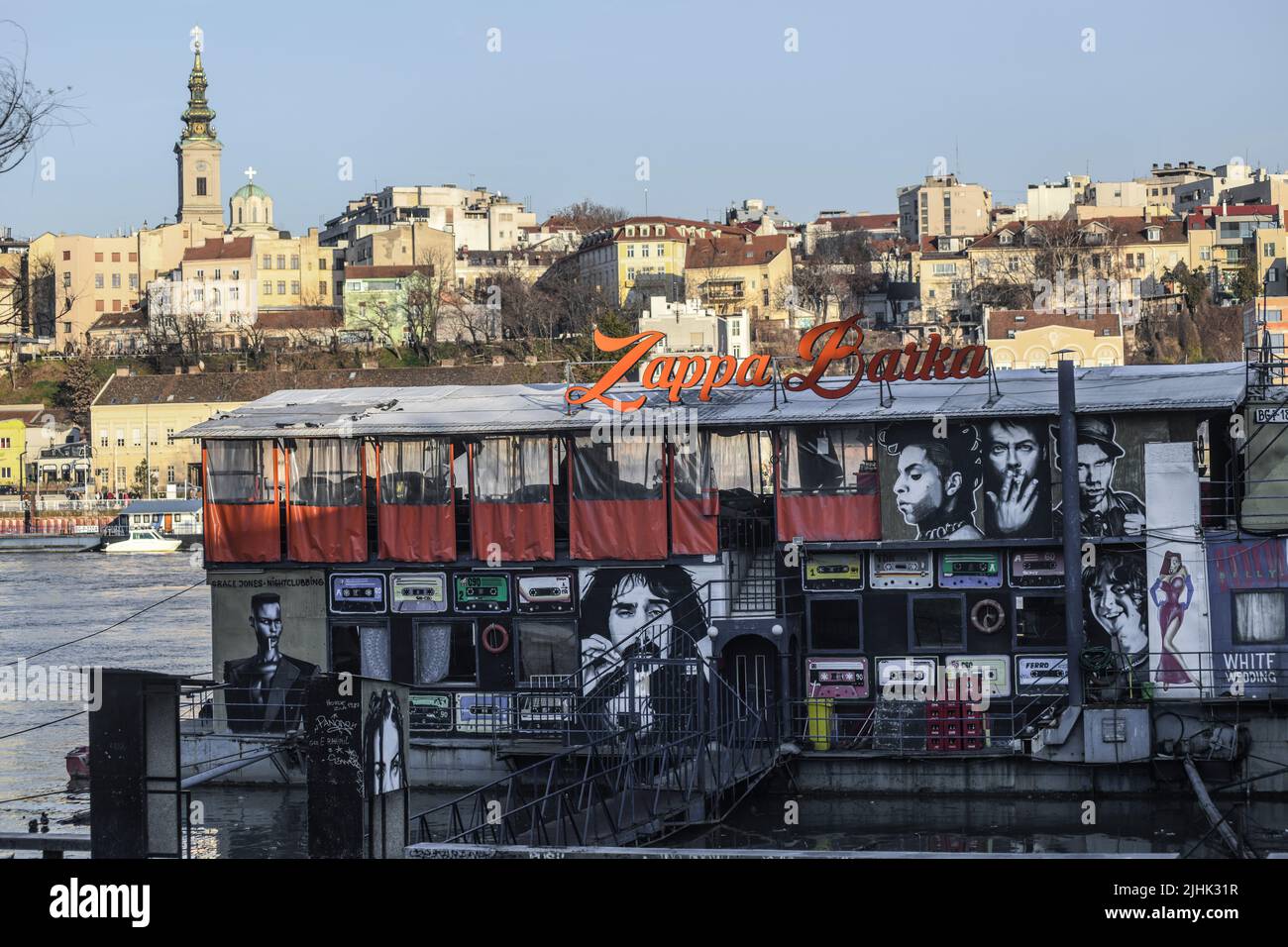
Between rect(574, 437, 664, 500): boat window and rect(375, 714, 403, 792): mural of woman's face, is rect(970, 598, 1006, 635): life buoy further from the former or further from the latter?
rect(375, 714, 403, 792): mural of woman's face

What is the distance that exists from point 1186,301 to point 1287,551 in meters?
127

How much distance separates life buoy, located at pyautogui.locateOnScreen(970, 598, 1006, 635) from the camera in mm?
30531

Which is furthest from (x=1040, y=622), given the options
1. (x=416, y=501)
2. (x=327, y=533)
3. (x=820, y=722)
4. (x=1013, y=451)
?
(x=327, y=533)

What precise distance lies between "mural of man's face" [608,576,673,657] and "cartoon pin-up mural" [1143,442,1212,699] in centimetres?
814

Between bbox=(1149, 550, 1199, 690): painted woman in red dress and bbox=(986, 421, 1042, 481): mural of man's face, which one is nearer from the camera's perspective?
bbox=(1149, 550, 1199, 690): painted woman in red dress

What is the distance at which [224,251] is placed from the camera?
174m

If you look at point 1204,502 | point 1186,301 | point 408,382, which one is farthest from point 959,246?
point 1204,502

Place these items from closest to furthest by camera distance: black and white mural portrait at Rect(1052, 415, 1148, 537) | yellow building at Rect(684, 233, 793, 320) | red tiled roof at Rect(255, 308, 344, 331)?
1. black and white mural portrait at Rect(1052, 415, 1148, 537)
2. red tiled roof at Rect(255, 308, 344, 331)
3. yellow building at Rect(684, 233, 793, 320)

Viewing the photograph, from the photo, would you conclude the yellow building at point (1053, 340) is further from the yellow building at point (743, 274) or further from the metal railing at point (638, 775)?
the metal railing at point (638, 775)

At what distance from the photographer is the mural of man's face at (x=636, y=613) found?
31312 millimetres

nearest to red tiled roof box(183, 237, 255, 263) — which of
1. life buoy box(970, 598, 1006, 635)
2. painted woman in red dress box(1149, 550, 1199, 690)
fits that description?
life buoy box(970, 598, 1006, 635)

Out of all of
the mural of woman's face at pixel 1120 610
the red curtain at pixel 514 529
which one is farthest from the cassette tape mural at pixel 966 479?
the red curtain at pixel 514 529

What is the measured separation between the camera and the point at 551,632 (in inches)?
1259

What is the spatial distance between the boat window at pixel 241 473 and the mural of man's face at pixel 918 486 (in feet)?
37.8
